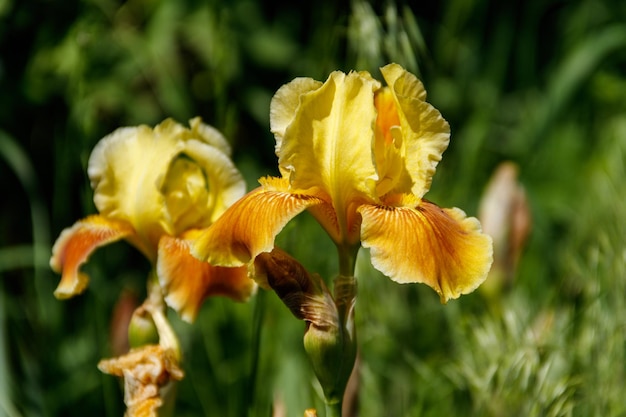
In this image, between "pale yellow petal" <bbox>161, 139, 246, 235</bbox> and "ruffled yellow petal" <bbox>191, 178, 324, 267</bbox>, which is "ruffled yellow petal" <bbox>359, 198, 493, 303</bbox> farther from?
"pale yellow petal" <bbox>161, 139, 246, 235</bbox>

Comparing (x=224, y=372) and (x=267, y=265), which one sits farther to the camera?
(x=224, y=372)

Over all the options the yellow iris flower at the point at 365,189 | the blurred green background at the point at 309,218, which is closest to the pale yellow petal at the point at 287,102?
the yellow iris flower at the point at 365,189

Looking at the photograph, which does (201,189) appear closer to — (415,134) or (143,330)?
(143,330)

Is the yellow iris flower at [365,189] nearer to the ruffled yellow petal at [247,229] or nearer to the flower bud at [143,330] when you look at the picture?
the ruffled yellow petal at [247,229]

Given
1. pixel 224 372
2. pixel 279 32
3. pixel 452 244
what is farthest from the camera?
pixel 279 32

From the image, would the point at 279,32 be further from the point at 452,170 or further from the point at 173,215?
the point at 173,215

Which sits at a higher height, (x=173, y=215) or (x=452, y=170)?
(x=173, y=215)

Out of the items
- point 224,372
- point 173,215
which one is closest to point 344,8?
point 173,215
